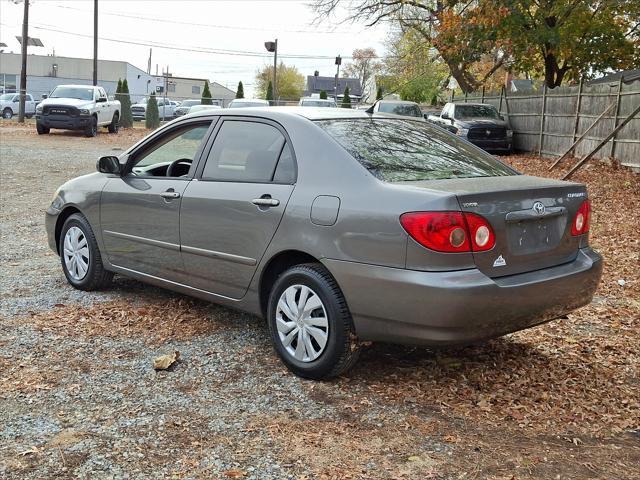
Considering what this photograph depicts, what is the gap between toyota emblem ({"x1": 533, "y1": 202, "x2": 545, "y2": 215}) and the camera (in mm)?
3988

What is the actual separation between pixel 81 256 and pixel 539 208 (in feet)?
12.4

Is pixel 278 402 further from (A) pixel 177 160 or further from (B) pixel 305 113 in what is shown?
(A) pixel 177 160

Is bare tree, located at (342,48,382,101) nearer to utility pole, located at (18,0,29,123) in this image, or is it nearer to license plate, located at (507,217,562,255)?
utility pole, located at (18,0,29,123)

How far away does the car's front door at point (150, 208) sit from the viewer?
5082 mm

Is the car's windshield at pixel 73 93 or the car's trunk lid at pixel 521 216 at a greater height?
the car's windshield at pixel 73 93

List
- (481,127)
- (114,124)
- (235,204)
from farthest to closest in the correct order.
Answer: (114,124) < (481,127) < (235,204)

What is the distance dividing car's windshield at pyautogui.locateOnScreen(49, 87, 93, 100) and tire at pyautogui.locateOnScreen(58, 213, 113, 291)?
72.9 ft

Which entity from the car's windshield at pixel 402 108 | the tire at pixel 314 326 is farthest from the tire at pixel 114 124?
the tire at pixel 314 326

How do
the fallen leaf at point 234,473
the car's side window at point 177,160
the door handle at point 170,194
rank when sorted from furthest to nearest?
the car's side window at point 177,160 → the door handle at point 170,194 → the fallen leaf at point 234,473

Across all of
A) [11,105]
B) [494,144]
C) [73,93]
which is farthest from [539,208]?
[11,105]

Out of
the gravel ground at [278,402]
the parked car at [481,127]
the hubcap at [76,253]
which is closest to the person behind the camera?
the gravel ground at [278,402]

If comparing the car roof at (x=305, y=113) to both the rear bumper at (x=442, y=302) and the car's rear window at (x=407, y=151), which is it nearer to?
the car's rear window at (x=407, y=151)

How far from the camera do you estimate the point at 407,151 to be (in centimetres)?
444

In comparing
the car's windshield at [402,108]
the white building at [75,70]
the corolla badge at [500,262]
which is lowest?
the corolla badge at [500,262]
